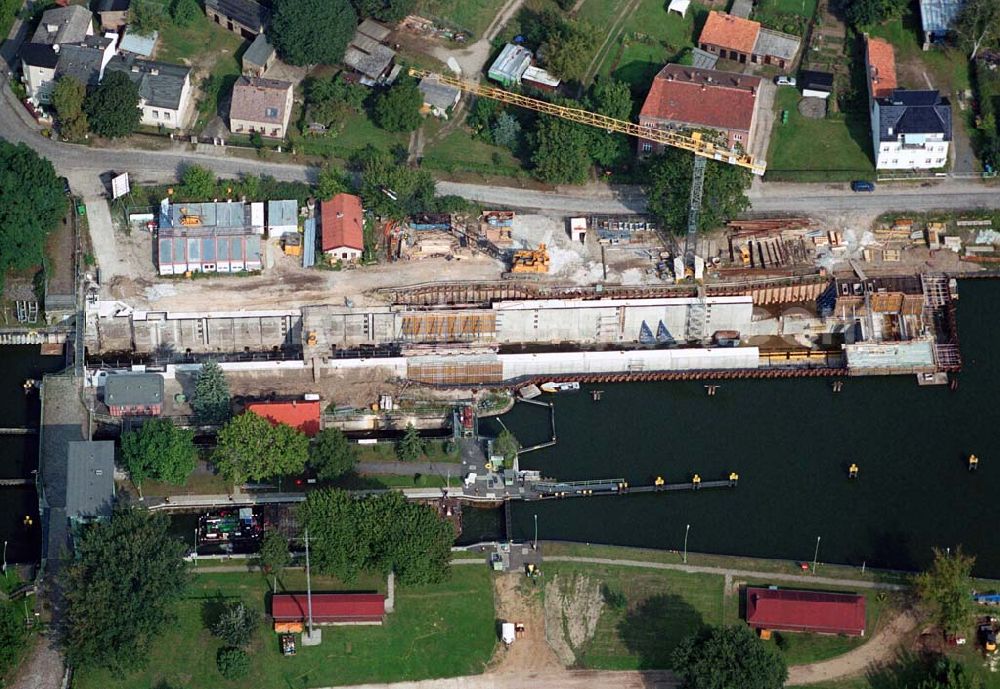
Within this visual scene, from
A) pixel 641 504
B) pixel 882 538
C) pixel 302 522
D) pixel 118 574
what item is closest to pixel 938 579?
pixel 882 538

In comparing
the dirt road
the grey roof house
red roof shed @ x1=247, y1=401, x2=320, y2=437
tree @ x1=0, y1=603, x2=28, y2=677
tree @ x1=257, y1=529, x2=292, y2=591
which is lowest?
the dirt road

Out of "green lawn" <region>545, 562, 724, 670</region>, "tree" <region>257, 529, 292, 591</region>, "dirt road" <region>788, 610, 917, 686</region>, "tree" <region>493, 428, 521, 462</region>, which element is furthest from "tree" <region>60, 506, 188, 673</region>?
"dirt road" <region>788, 610, 917, 686</region>

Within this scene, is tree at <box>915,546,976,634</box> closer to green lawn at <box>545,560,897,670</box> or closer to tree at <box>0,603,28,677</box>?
green lawn at <box>545,560,897,670</box>

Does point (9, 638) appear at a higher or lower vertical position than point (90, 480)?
lower

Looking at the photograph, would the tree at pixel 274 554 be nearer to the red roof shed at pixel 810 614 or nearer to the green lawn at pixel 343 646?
the green lawn at pixel 343 646

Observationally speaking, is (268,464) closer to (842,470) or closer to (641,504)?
(641,504)

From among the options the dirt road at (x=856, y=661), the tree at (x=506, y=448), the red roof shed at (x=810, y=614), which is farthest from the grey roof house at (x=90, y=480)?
the dirt road at (x=856, y=661)

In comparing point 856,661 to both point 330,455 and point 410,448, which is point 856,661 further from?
point 330,455

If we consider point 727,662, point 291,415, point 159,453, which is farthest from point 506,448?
point 159,453
